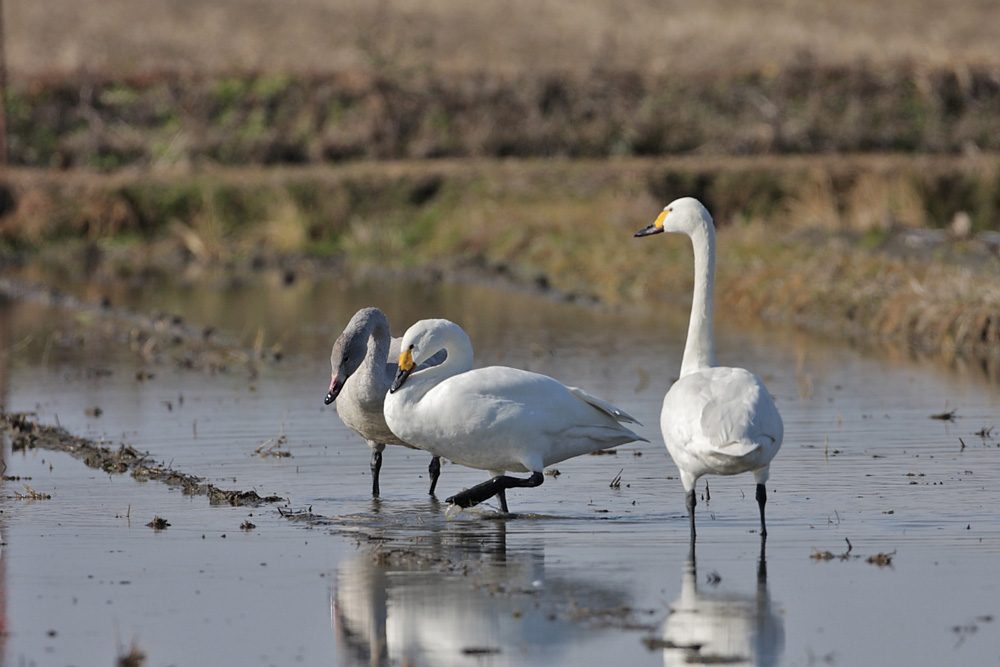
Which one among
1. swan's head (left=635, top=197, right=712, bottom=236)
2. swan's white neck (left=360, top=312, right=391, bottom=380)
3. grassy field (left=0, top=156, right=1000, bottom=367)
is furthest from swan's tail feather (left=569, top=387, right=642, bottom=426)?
grassy field (left=0, top=156, right=1000, bottom=367)

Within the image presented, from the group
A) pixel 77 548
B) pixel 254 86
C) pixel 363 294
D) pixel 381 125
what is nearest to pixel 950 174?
pixel 363 294

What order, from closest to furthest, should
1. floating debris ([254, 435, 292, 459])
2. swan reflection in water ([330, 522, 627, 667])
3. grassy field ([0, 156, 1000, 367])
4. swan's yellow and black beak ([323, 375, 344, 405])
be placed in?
swan reflection in water ([330, 522, 627, 667]) < swan's yellow and black beak ([323, 375, 344, 405]) < floating debris ([254, 435, 292, 459]) < grassy field ([0, 156, 1000, 367])

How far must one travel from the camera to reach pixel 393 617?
6672 mm

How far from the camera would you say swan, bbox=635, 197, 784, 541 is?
741 centimetres

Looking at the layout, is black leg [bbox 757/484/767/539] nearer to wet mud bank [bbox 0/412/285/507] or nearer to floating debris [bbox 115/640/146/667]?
wet mud bank [bbox 0/412/285/507]

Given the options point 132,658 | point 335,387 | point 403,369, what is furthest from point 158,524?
point 132,658

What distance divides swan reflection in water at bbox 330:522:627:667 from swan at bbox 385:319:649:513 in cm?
79

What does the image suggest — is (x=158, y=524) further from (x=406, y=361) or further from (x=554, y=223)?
(x=554, y=223)

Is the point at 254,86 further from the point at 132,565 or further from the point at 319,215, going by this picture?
the point at 132,565

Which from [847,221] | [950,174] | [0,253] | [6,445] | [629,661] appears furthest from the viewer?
[0,253]

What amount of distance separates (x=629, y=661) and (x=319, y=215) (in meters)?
26.4

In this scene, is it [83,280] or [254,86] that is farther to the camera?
[254,86]

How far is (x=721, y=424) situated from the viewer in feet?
24.4

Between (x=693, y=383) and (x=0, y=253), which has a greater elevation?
(x=0, y=253)
